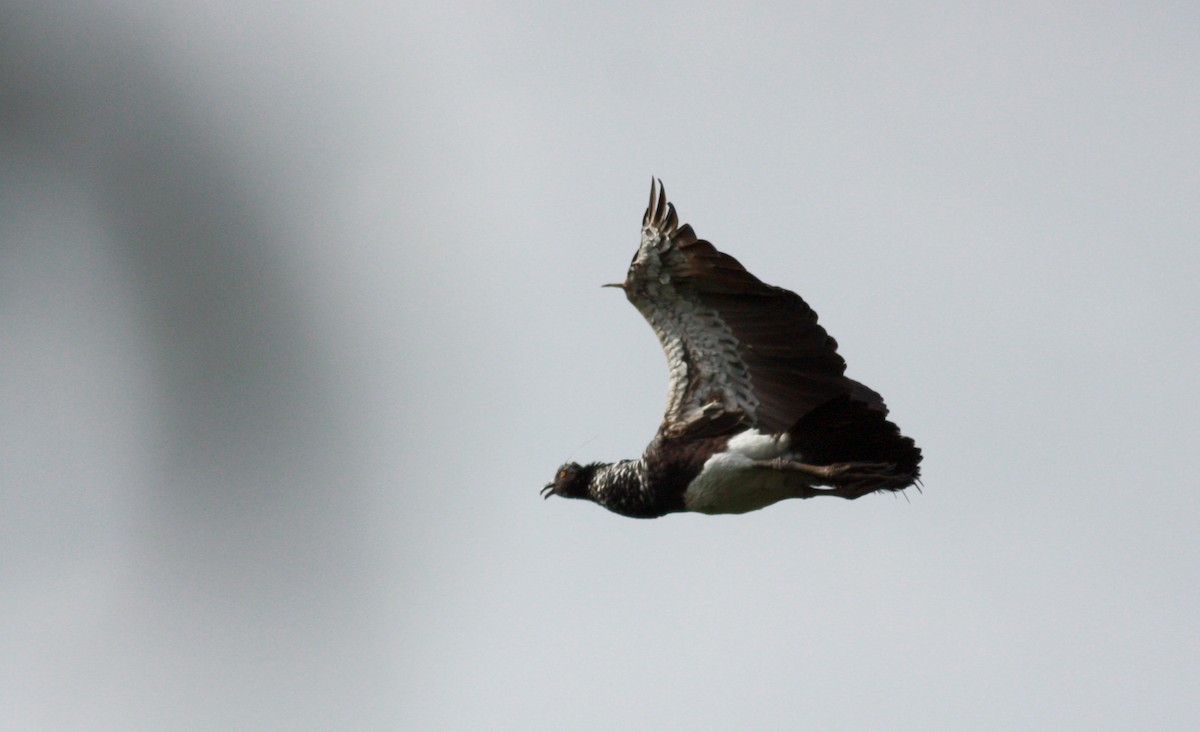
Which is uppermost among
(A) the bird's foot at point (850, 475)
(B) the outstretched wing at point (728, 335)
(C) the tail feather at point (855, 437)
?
(B) the outstretched wing at point (728, 335)

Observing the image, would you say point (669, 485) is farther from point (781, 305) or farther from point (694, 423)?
point (781, 305)

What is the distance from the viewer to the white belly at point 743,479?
7.81 metres

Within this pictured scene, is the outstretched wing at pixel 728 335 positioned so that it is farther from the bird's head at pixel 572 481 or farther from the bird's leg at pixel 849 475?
the bird's head at pixel 572 481

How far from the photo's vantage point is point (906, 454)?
24.5 feet

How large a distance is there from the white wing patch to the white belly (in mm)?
300

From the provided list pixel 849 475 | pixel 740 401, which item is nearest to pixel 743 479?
pixel 740 401

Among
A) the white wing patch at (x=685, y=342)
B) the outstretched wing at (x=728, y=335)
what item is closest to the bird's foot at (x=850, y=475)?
the outstretched wing at (x=728, y=335)

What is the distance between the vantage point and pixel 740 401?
8156 millimetres

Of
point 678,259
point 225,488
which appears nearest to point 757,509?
point 678,259

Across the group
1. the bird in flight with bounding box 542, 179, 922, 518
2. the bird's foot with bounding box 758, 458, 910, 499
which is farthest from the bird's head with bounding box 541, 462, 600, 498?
the bird's foot with bounding box 758, 458, 910, 499

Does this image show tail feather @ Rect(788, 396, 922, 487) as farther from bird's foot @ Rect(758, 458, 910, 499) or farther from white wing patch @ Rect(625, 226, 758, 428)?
white wing patch @ Rect(625, 226, 758, 428)

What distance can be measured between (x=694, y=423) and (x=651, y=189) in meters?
1.65

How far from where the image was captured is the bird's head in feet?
29.4

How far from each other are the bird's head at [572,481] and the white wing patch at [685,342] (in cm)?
94
